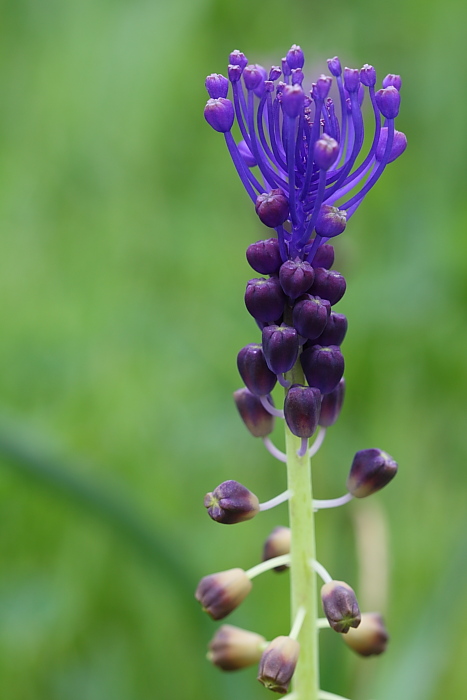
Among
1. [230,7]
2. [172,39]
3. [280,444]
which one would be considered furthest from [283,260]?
[230,7]

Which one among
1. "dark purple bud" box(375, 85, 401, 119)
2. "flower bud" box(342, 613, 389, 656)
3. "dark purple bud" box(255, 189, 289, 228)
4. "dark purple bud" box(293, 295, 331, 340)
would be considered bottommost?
"flower bud" box(342, 613, 389, 656)

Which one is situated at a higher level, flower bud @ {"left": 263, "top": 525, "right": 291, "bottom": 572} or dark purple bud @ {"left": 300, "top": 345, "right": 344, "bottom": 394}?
dark purple bud @ {"left": 300, "top": 345, "right": 344, "bottom": 394}

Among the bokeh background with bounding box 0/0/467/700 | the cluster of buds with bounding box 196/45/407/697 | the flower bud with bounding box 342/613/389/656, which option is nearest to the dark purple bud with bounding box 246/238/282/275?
the cluster of buds with bounding box 196/45/407/697

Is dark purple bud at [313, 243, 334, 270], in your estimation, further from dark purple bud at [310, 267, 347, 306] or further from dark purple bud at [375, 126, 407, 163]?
dark purple bud at [375, 126, 407, 163]

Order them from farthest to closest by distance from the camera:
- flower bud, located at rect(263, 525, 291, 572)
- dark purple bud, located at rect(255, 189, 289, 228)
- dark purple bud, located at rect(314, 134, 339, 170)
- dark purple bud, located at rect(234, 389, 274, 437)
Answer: flower bud, located at rect(263, 525, 291, 572)
dark purple bud, located at rect(234, 389, 274, 437)
dark purple bud, located at rect(255, 189, 289, 228)
dark purple bud, located at rect(314, 134, 339, 170)

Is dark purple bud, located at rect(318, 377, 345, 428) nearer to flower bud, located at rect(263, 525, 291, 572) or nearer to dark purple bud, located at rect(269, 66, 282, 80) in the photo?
flower bud, located at rect(263, 525, 291, 572)

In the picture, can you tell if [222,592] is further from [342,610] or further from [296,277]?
[296,277]

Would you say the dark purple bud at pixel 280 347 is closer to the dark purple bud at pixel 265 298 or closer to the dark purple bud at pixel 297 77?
the dark purple bud at pixel 265 298

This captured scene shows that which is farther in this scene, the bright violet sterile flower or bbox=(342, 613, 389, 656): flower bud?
bbox=(342, 613, 389, 656): flower bud

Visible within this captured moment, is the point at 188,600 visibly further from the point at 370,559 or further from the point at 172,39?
the point at 172,39

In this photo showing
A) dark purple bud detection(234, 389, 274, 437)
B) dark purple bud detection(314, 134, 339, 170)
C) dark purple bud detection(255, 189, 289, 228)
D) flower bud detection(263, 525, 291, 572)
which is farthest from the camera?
flower bud detection(263, 525, 291, 572)
